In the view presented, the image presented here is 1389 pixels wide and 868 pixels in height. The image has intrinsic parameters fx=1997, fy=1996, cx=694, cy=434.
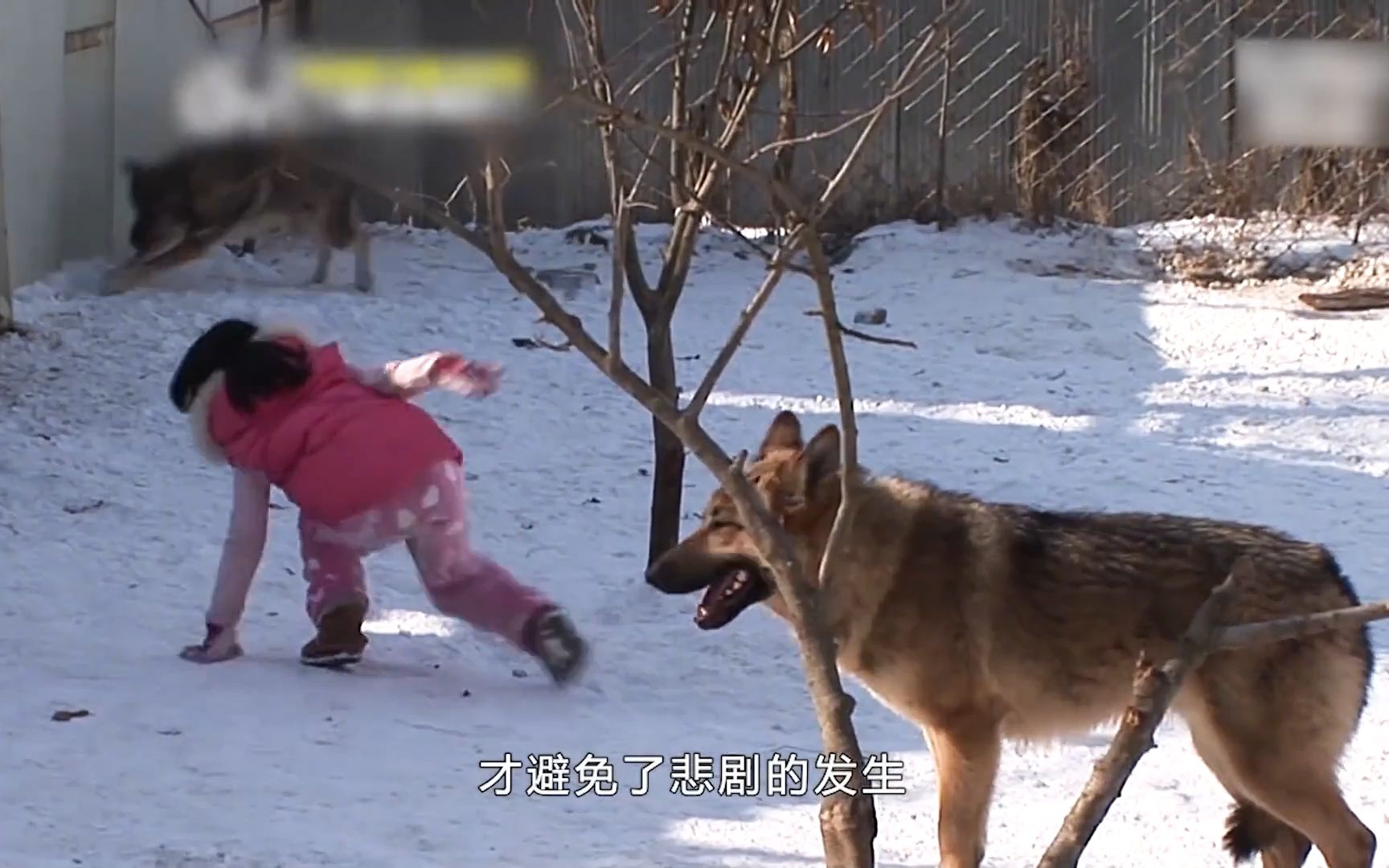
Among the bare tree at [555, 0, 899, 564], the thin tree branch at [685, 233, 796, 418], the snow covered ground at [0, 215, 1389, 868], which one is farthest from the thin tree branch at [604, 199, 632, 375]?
the snow covered ground at [0, 215, 1389, 868]

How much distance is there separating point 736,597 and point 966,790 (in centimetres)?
65

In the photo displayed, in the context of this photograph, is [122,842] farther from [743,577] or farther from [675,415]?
[675,415]

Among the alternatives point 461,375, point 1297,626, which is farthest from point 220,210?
point 1297,626

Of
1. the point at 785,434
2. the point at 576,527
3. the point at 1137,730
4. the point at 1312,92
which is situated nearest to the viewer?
the point at 1137,730

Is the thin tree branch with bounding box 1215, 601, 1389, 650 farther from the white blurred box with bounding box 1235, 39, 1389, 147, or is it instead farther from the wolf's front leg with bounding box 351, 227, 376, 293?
the white blurred box with bounding box 1235, 39, 1389, 147

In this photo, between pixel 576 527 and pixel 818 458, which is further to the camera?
pixel 576 527

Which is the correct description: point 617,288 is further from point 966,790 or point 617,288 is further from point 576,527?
point 576,527

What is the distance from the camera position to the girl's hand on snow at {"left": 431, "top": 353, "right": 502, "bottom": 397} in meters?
5.36

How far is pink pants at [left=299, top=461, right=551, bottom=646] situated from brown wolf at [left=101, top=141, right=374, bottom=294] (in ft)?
15.8

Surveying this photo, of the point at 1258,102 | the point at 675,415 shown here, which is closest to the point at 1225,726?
the point at 675,415

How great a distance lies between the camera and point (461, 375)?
17.6 feet

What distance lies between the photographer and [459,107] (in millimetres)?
4250

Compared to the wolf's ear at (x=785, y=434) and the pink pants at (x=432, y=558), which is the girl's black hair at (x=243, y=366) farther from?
the wolf's ear at (x=785, y=434)

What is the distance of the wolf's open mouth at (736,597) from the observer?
442cm
